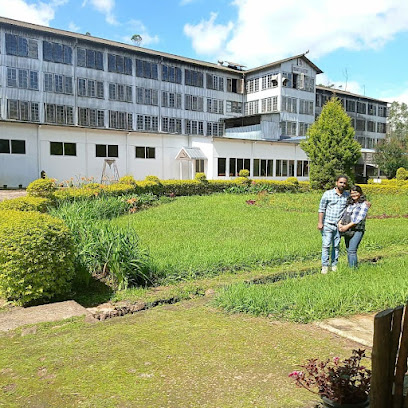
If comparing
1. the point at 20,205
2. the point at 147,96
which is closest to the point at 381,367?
the point at 20,205

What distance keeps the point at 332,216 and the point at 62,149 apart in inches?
890

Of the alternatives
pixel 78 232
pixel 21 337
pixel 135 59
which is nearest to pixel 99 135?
pixel 135 59

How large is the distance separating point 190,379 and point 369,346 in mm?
1838

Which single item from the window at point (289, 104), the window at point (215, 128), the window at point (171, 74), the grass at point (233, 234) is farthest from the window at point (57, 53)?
the grass at point (233, 234)

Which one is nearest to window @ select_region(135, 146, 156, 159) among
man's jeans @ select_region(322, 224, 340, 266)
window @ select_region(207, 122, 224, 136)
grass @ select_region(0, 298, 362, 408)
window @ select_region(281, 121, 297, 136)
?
window @ select_region(207, 122, 224, 136)

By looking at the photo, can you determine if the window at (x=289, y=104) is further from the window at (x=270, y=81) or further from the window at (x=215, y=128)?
the window at (x=215, y=128)

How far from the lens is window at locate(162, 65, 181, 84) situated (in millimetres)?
40531

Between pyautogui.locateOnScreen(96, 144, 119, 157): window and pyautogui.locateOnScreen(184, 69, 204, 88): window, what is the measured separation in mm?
16538

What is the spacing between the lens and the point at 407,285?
5645mm

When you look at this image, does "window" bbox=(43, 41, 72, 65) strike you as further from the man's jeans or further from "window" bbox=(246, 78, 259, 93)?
the man's jeans

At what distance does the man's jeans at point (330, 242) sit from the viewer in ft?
23.1

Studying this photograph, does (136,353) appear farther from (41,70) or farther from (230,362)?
(41,70)

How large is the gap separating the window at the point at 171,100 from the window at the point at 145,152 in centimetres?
1145

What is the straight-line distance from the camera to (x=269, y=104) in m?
44.5
